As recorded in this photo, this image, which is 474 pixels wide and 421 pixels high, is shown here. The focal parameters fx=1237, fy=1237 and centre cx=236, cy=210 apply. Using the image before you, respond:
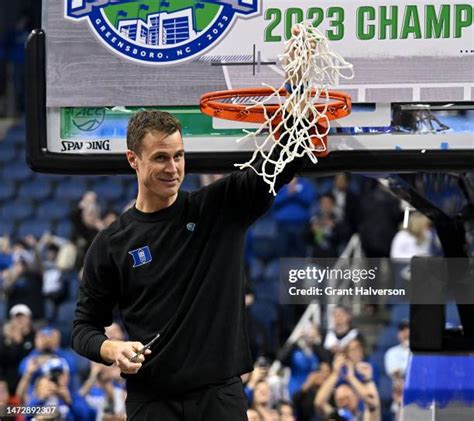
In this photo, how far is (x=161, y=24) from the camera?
343 cm

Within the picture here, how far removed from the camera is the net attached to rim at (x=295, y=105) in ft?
9.87

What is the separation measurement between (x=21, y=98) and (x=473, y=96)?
28.5ft

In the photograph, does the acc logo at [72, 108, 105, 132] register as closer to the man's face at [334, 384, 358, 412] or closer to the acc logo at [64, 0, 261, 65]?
the acc logo at [64, 0, 261, 65]

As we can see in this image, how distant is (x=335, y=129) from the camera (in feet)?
11.0

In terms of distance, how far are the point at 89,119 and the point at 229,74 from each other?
415 mm

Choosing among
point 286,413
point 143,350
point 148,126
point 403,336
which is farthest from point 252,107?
point 403,336

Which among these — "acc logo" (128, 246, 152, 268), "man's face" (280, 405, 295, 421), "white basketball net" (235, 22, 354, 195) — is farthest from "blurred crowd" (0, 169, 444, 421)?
"white basketball net" (235, 22, 354, 195)

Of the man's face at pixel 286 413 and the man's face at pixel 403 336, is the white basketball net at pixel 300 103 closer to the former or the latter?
the man's face at pixel 286 413

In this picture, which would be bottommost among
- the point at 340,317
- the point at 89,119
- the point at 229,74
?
the point at 340,317

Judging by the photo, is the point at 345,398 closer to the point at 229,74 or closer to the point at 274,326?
the point at 274,326

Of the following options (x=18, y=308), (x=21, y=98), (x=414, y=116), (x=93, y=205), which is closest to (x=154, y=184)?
(x=414, y=116)

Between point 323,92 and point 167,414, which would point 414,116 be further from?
point 167,414

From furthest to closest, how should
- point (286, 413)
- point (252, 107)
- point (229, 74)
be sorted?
point (286, 413) < point (229, 74) < point (252, 107)

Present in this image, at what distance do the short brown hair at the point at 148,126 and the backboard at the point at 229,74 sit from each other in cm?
34
